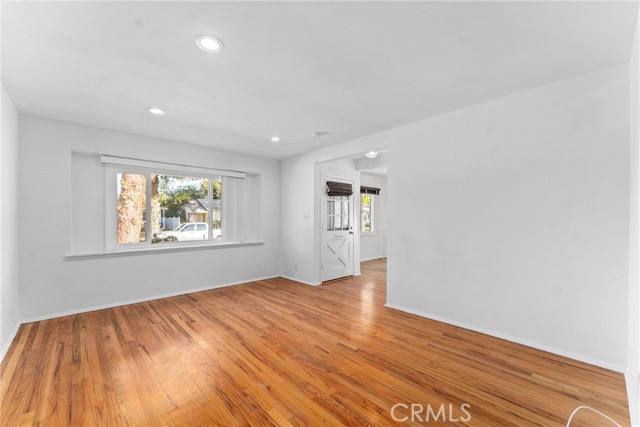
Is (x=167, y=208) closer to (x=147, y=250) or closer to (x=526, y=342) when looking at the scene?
(x=147, y=250)

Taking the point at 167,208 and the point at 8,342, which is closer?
the point at 8,342

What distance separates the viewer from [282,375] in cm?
217

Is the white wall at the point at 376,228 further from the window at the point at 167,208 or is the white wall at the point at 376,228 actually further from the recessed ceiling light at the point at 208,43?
the recessed ceiling light at the point at 208,43

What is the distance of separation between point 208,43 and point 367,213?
682 centimetres

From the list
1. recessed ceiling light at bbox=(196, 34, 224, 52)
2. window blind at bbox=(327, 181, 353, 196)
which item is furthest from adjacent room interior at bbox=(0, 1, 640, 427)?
window blind at bbox=(327, 181, 353, 196)

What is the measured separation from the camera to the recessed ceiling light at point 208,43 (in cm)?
184

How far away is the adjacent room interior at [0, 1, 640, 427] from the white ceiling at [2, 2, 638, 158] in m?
0.02

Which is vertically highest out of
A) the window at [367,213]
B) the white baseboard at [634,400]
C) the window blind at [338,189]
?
the window blind at [338,189]

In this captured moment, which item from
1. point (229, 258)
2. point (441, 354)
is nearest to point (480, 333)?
point (441, 354)

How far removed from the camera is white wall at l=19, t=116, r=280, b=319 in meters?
3.27

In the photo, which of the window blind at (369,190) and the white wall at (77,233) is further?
the window blind at (369,190)

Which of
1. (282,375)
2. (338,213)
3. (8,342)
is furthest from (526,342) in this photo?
(8,342)

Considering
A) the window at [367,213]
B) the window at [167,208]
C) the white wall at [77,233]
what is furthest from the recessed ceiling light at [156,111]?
the window at [367,213]

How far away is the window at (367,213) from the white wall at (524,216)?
4.33 meters
